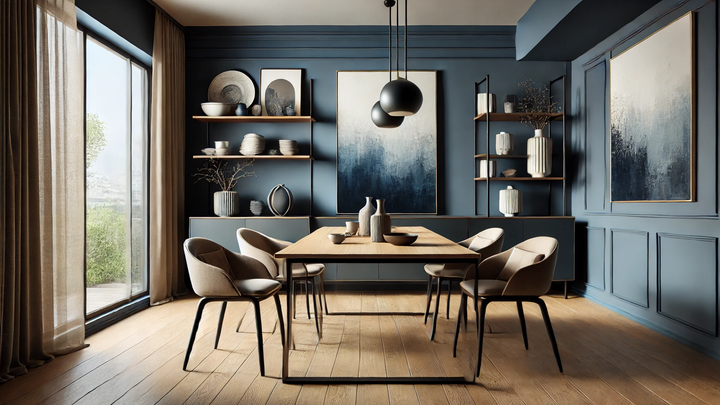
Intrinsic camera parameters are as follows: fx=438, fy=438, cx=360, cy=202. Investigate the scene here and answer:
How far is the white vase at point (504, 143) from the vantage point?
4.96 metres

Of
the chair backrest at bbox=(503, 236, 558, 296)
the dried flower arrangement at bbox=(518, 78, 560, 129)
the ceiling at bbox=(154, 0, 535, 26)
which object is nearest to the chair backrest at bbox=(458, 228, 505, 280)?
the chair backrest at bbox=(503, 236, 558, 296)

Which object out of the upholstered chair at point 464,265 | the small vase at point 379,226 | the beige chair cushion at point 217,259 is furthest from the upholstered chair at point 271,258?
the upholstered chair at point 464,265

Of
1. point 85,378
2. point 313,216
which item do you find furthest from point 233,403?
point 313,216

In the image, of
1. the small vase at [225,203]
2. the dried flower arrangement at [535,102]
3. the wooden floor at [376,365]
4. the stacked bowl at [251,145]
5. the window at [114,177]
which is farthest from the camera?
the dried flower arrangement at [535,102]

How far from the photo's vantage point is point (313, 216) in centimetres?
497

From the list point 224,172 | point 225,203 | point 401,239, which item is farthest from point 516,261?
point 224,172

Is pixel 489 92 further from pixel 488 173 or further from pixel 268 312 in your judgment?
pixel 268 312

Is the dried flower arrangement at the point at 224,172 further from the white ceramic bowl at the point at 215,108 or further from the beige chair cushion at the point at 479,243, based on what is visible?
the beige chair cushion at the point at 479,243

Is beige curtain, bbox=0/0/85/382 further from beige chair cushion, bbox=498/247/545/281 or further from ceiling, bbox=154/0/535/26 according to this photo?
beige chair cushion, bbox=498/247/545/281

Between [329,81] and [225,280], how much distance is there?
3.30 m

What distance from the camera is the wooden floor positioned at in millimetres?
2283

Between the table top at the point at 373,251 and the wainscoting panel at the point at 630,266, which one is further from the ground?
the table top at the point at 373,251

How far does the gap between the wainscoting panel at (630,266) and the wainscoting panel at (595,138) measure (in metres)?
0.48

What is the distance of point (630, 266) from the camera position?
395 centimetres
